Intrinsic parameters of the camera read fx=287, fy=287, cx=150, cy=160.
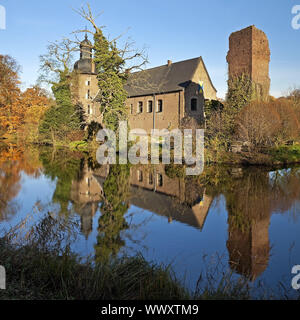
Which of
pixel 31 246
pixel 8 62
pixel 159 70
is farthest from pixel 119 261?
pixel 8 62

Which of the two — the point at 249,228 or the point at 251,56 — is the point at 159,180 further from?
the point at 251,56

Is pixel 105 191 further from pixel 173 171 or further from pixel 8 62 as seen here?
pixel 8 62

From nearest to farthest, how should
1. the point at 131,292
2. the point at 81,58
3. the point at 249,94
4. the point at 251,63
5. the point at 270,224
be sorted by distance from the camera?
1. the point at 131,292
2. the point at 270,224
3. the point at 249,94
4. the point at 251,63
5. the point at 81,58

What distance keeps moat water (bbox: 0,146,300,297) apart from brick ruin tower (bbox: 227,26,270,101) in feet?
43.8

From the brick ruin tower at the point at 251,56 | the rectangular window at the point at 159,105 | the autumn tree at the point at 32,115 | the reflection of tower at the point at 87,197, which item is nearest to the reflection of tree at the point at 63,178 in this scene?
the reflection of tower at the point at 87,197

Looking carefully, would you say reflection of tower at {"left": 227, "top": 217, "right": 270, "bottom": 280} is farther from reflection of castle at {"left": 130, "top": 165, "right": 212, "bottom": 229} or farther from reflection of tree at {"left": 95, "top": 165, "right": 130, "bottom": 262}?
reflection of tree at {"left": 95, "top": 165, "right": 130, "bottom": 262}

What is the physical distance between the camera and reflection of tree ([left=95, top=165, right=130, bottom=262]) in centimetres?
470

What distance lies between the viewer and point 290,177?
482 inches

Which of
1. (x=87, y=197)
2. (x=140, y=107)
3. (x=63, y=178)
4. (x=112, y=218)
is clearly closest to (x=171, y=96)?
(x=140, y=107)

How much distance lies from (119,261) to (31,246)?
1.28 m

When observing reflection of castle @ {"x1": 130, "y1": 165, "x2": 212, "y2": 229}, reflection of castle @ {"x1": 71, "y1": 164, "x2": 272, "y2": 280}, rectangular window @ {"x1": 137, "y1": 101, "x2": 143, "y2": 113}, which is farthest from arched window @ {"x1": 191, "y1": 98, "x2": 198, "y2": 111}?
reflection of castle @ {"x1": 130, "y1": 165, "x2": 212, "y2": 229}

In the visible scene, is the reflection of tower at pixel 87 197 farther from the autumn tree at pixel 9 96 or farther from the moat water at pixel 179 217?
the autumn tree at pixel 9 96

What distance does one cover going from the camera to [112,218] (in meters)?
6.45

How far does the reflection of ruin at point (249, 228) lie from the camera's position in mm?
4258
